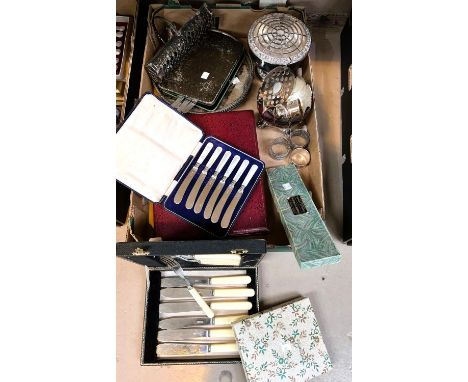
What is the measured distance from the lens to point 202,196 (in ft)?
2.84

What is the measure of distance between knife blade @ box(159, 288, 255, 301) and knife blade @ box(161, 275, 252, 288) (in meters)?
0.01

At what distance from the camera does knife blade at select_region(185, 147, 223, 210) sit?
86 centimetres

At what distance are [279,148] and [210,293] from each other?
367 millimetres

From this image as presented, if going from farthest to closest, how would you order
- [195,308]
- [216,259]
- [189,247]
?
[195,308] < [216,259] < [189,247]

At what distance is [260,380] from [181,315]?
8.3 inches

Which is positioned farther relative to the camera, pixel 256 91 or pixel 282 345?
pixel 256 91

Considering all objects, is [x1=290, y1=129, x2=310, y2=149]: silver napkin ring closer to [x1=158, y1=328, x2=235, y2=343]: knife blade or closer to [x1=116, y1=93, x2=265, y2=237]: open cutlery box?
[x1=116, y1=93, x2=265, y2=237]: open cutlery box

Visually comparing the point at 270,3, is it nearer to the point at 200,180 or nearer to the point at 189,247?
the point at 200,180

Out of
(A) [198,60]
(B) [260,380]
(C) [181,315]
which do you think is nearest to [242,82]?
(A) [198,60]

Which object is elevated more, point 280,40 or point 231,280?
point 280,40

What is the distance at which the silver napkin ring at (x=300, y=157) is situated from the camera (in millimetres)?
960

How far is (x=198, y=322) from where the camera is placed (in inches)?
35.2

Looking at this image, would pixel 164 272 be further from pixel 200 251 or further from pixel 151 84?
pixel 151 84

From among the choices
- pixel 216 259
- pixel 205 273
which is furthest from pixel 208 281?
pixel 216 259
